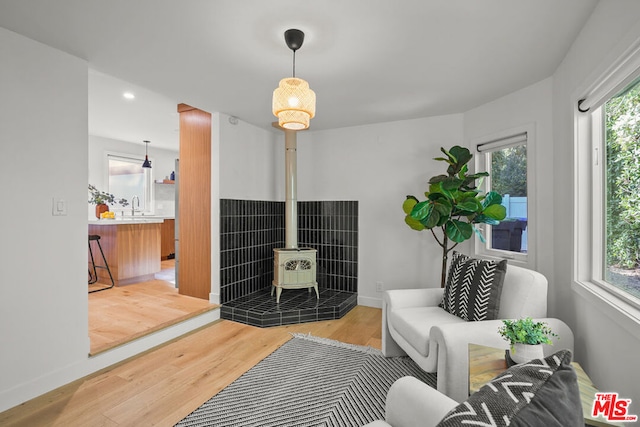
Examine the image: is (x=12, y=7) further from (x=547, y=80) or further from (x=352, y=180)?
(x=547, y=80)

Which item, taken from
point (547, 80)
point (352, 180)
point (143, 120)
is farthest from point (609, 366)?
point (143, 120)

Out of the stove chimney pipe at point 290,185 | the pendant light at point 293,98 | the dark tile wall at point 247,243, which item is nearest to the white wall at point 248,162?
the dark tile wall at point 247,243

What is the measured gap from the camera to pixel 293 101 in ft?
6.18

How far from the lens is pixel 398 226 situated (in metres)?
3.84

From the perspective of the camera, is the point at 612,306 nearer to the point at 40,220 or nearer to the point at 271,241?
the point at 40,220

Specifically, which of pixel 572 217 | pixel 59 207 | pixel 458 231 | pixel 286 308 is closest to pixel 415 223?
pixel 458 231

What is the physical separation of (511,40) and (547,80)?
0.82 meters

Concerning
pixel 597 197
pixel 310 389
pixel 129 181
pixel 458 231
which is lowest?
pixel 310 389

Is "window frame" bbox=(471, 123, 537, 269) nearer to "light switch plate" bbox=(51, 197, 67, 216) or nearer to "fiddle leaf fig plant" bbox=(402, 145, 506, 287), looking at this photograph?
"fiddle leaf fig plant" bbox=(402, 145, 506, 287)

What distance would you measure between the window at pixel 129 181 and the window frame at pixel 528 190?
6046 mm

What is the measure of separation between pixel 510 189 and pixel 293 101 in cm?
237

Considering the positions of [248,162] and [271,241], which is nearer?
[248,162]

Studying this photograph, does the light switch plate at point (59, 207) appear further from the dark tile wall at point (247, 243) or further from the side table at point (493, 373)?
the side table at point (493, 373)

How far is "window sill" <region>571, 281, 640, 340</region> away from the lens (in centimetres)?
137
